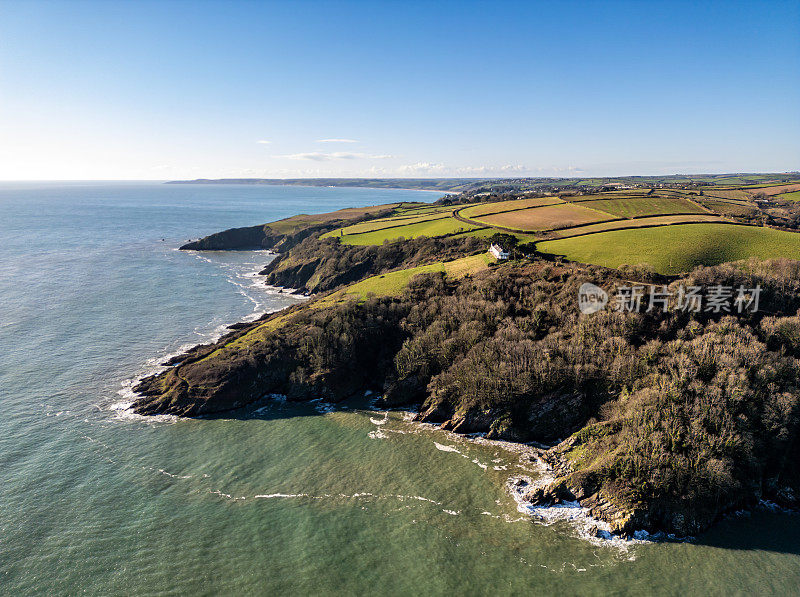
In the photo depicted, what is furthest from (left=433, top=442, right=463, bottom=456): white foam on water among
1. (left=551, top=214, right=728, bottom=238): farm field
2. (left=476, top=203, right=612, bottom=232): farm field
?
(left=476, top=203, right=612, bottom=232): farm field

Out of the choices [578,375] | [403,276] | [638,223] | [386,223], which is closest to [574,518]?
[578,375]

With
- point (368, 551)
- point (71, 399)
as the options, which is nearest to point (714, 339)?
point (368, 551)

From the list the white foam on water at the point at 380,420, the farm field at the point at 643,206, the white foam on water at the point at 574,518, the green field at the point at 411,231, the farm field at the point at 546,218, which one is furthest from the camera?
the green field at the point at 411,231

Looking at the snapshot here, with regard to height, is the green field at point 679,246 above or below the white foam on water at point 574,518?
above

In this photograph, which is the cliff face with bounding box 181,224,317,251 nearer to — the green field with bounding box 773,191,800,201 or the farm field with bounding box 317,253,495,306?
the farm field with bounding box 317,253,495,306

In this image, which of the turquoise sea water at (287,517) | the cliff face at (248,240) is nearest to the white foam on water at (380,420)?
the turquoise sea water at (287,517)

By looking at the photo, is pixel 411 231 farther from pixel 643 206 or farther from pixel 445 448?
pixel 445 448

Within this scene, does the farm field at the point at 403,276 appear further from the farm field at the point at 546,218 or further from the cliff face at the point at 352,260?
the farm field at the point at 546,218
